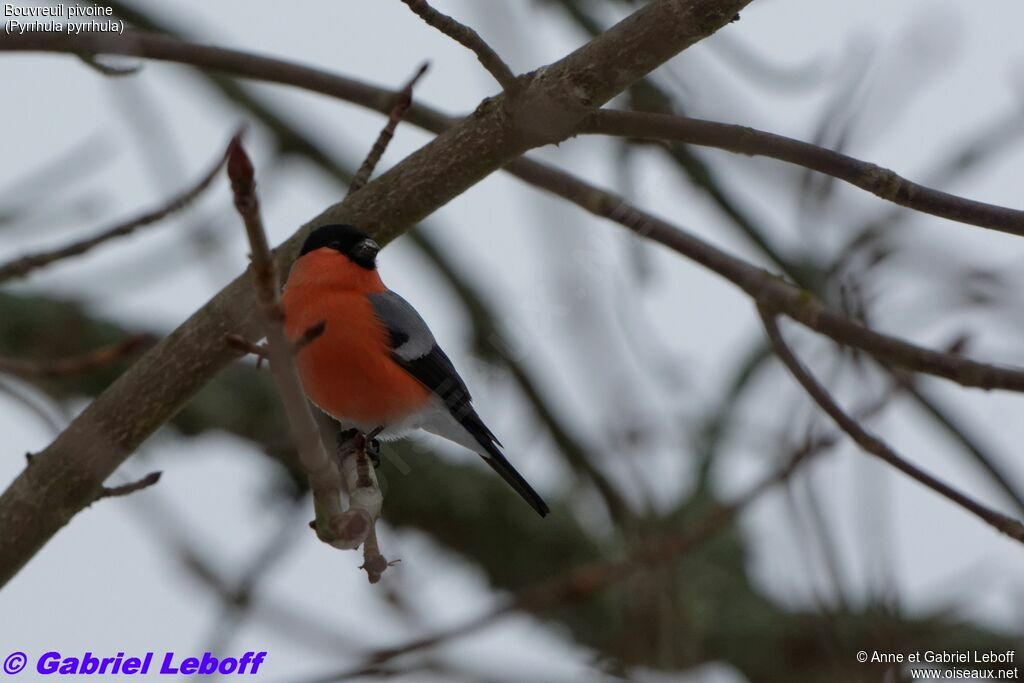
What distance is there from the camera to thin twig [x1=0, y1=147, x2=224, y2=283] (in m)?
4.07

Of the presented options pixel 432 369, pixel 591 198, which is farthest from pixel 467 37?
pixel 432 369

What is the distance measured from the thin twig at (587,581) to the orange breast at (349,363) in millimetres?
980

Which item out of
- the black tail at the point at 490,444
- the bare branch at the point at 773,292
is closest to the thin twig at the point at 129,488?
the black tail at the point at 490,444

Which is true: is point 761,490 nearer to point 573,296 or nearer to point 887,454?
point 887,454

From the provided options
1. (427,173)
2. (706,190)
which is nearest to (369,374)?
(427,173)

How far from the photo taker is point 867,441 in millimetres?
3691

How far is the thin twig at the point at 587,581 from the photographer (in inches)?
96.7

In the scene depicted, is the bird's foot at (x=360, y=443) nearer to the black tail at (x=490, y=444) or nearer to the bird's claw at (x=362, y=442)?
the bird's claw at (x=362, y=442)

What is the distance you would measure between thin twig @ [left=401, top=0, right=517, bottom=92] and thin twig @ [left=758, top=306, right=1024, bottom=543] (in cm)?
139

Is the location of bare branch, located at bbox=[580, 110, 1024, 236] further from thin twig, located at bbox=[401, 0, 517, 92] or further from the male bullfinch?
the male bullfinch

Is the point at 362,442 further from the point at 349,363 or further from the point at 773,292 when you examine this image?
the point at 773,292

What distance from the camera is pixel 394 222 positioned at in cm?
370

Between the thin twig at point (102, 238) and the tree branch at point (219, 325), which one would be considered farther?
the thin twig at point (102, 238)

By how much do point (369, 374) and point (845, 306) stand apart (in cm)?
177
